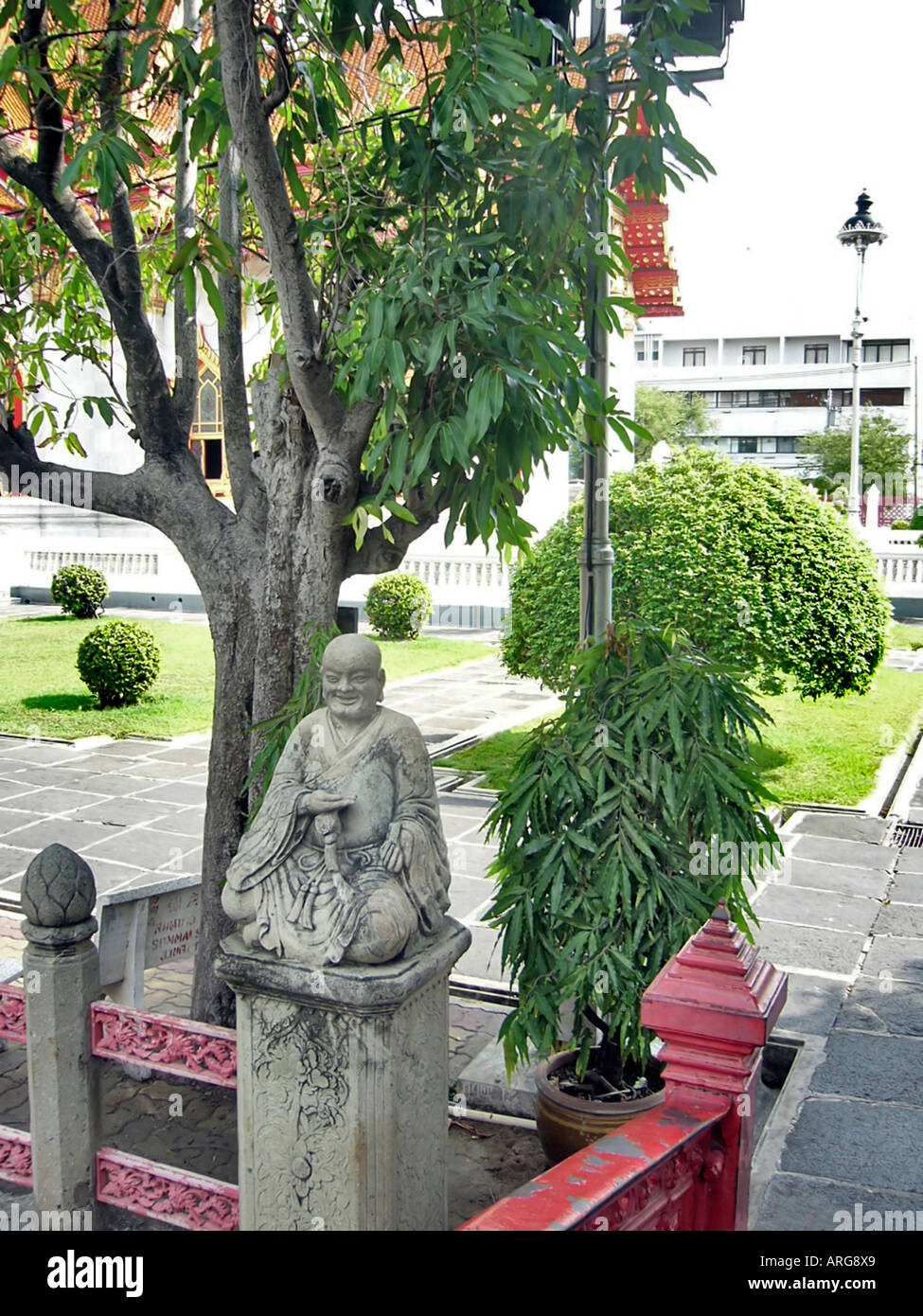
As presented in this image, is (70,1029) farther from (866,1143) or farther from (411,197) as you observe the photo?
(411,197)

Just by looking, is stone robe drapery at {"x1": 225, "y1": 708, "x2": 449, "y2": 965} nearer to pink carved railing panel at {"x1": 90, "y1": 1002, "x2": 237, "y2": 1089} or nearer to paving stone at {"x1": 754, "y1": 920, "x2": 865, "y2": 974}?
pink carved railing panel at {"x1": 90, "y1": 1002, "x2": 237, "y2": 1089}

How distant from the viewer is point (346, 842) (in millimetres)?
3557

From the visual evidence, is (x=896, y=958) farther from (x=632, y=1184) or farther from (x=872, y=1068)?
(x=632, y=1184)

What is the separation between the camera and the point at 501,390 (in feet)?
12.8

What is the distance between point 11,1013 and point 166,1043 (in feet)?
2.60

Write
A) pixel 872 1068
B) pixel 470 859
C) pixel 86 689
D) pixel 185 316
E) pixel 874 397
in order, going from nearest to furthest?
pixel 872 1068 → pixel 185 316 → pixel 470 859 → pixel 86 689 → pixel 874 397

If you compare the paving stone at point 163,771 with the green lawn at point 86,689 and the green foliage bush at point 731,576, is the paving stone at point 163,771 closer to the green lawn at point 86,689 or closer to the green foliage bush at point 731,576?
the green lawn at point 86,689

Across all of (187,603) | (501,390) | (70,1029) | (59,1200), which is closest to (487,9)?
(501,390)

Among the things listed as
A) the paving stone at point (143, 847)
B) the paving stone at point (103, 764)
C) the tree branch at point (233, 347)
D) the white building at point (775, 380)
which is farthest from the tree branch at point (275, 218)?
the white building at point (775, 380)

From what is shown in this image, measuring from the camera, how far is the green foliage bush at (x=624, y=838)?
4.03m

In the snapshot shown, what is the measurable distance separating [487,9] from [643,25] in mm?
643

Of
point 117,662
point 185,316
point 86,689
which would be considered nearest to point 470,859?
point 185,316

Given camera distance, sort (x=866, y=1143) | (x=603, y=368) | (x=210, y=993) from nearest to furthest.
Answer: (x=866, y=1143)
(x=603, y=368)
(x=210, y=993)

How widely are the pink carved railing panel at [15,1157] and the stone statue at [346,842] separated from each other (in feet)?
4.87
